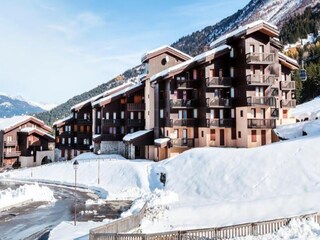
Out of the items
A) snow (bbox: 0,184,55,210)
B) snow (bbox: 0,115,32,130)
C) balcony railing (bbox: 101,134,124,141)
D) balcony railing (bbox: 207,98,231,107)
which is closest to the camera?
snow (bbox: 0,184,55,210)

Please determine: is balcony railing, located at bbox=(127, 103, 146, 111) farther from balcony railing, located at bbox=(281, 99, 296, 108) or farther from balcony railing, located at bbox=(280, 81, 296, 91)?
balcony railing, located at bbox=(280, 81, 296, 91)

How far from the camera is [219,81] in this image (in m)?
45.1

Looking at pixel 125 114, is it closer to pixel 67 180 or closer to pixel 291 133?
pixel 67 180

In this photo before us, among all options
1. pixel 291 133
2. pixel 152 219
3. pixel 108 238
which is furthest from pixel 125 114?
pixel 108 238

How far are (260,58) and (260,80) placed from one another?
2.80m

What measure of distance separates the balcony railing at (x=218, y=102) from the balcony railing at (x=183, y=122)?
143 inches

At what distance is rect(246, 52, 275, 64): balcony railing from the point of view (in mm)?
43787

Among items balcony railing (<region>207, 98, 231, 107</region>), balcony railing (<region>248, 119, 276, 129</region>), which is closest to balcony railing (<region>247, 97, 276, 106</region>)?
balcony railing (<region>248, 119, 276, 129</region>)

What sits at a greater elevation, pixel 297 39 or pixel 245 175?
pixel 297 39

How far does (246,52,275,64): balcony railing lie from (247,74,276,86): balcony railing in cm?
172

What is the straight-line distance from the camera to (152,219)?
2242cm

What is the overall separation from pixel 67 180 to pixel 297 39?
124 meters

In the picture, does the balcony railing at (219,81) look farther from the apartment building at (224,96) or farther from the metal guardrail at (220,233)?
the metal guardrail at (220,233)

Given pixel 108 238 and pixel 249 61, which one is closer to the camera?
pixel 108 238
